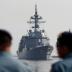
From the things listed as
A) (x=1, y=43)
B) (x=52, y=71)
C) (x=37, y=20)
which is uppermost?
(x=37, y=20)

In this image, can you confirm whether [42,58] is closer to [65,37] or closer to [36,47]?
[36,47]

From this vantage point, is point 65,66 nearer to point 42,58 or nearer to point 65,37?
point 65,37

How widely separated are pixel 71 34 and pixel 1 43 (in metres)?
0.78

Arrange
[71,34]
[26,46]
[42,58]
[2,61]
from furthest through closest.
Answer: [26,46], [42,58], [71,34], [2,61]

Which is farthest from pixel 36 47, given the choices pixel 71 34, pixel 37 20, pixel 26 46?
pixel 71 34

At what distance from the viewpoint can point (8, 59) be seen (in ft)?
14.3

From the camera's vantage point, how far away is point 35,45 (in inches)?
3634

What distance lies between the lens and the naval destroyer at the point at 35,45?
84375 millimetres

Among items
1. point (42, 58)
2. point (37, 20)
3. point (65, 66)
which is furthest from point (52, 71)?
point (37, 20)

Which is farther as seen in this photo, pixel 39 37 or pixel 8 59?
pixel 39 37

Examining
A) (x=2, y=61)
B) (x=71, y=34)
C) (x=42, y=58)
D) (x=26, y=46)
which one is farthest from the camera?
(x=26, y=46)

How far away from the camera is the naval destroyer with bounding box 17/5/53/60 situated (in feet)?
277

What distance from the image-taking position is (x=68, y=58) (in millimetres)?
4473

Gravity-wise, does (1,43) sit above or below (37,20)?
below
